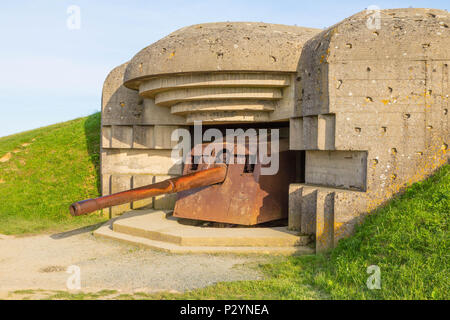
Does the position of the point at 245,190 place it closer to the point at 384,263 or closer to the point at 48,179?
the point at 384,263

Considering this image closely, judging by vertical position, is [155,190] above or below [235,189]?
above

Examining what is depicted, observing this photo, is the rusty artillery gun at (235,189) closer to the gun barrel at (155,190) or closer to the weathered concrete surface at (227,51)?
the gun barrel at (155,190)

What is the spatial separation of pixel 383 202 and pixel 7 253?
17.6ft

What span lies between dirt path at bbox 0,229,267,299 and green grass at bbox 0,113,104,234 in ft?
6.68

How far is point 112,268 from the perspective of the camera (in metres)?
5.11

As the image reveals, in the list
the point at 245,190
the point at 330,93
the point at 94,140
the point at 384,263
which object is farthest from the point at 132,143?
the point at 384,263

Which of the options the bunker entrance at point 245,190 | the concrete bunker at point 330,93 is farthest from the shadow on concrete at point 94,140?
the bunker entrance at point 245,190

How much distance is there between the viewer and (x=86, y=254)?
5984 millimetres

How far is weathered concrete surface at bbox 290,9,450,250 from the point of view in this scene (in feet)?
18.0

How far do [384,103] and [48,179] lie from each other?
26.0 ft
